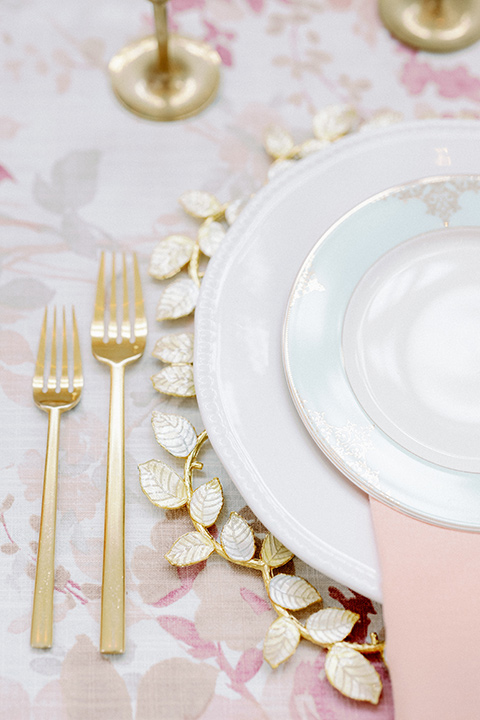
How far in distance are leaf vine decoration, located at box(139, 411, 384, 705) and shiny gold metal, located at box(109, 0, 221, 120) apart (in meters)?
0.34

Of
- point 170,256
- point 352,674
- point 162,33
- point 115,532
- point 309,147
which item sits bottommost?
point 352,674

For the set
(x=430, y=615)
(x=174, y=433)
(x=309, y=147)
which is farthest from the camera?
(x=309, y=147)

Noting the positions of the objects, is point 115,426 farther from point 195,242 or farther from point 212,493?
point 195,242

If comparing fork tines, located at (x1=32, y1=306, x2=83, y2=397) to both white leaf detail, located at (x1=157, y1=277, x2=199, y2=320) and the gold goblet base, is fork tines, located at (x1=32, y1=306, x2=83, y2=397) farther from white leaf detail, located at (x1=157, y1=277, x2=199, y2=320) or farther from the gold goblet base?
the gold goblet base

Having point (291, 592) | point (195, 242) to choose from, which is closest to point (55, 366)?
point (195, 242)

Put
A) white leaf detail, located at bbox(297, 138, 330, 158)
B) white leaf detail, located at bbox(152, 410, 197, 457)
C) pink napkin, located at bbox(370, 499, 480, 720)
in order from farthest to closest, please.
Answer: white leaf detail, located at bbox(297, 138, 330, 158) < white leaf detail, located at bbox(152, 410, 197, 457) < pink napkin, located at bbox(370, 499, 480, 720)

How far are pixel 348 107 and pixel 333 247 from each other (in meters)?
0.22

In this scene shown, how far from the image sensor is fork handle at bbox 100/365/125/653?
466 mm

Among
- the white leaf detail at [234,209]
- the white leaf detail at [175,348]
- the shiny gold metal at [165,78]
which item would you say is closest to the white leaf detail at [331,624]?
the white leaf detail at [175,348]

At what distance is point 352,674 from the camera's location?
46cm

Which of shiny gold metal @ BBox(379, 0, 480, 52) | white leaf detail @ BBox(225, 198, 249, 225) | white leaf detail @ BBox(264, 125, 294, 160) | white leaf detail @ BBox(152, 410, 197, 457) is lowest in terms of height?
white leaf detail @ BBox(152, 410, 197, 457)

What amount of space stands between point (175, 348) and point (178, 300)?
0.16ft

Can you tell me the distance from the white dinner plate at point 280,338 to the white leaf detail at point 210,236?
52mm

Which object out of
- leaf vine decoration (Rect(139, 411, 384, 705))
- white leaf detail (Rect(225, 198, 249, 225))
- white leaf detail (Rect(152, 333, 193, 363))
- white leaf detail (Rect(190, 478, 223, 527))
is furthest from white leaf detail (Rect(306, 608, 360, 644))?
white leaf detail (Rect(225, 198, 249, 225))
